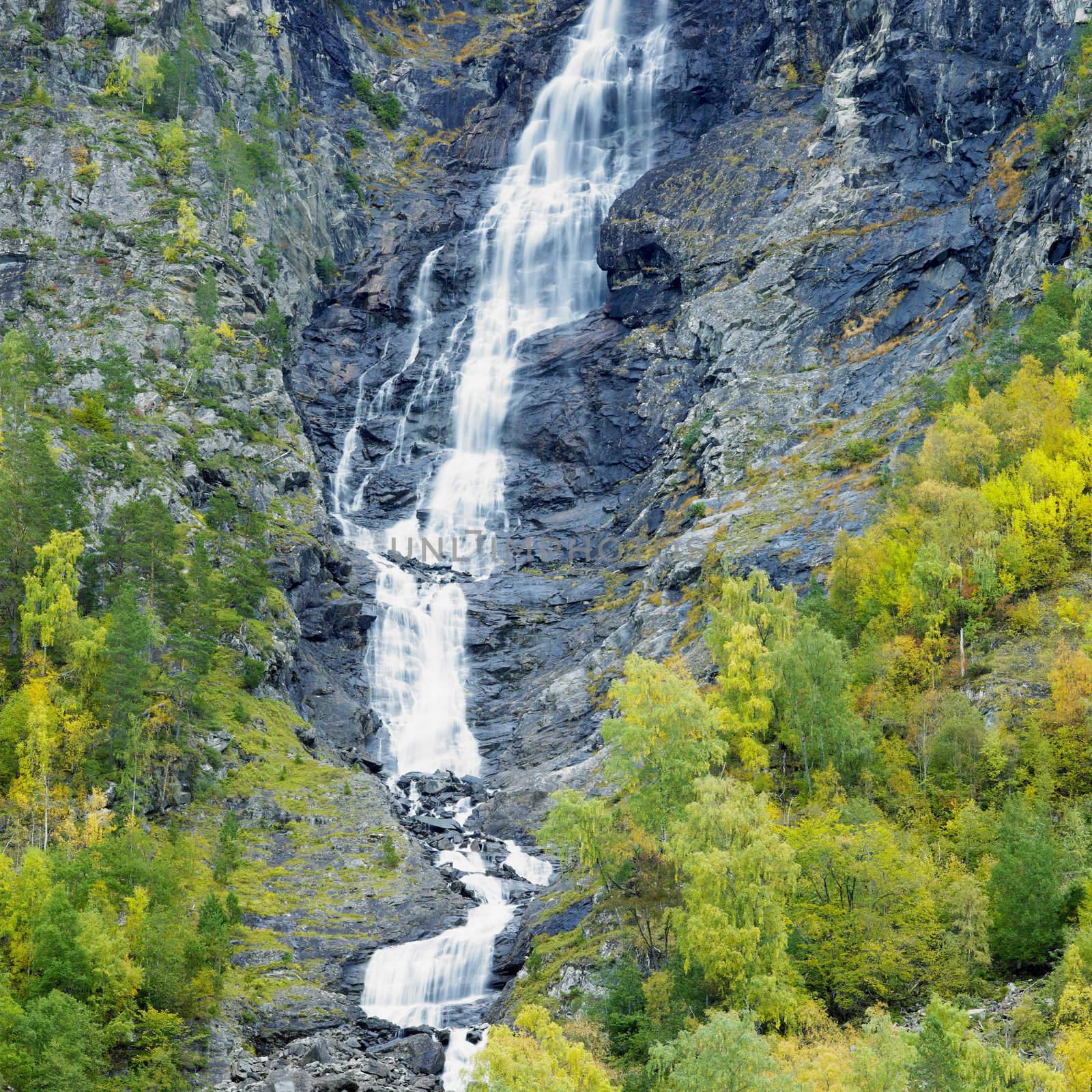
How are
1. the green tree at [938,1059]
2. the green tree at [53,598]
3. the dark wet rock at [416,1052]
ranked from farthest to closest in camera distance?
1. the green tree at [53,598]
2. the dark wet rock at [416,1052]
3. the green tree at [938,1059]

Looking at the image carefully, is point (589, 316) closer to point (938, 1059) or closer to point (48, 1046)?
point (48, 1046)

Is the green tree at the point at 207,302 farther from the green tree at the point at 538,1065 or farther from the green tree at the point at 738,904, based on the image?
the green tree at the point at 538,1065

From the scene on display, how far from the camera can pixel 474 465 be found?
10719 centimetres

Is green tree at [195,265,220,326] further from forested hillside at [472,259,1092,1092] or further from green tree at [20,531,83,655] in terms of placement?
forested hillside at [472,259,1092,1092]

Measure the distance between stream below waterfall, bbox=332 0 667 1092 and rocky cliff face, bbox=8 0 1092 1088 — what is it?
1.83 meters

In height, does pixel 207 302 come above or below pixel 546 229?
below

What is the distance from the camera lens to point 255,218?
116750 mm

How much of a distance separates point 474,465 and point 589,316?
841 inches

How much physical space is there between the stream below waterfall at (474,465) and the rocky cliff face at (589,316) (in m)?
1.83

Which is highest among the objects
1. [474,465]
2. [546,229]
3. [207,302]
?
[546,229]

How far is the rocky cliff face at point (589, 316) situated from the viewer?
266 feet

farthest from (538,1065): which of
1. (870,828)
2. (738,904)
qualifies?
(870,828)
